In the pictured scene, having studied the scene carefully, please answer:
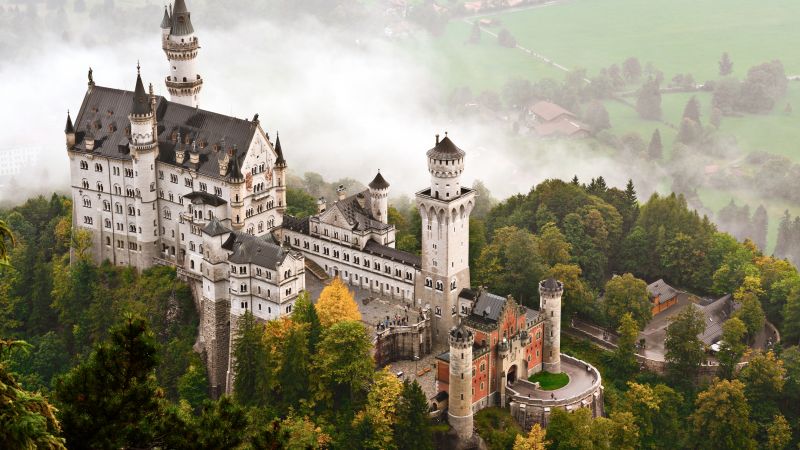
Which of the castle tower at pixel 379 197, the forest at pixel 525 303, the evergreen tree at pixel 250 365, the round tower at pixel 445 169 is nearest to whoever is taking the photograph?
the forest at pixel 525 303

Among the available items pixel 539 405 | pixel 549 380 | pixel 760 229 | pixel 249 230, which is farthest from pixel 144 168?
pixel 760 229

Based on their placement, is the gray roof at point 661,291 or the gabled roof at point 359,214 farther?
the gray roof at point 661,291

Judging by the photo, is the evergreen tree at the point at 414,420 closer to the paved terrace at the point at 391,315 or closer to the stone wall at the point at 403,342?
the paved terrace at the point at 391,315

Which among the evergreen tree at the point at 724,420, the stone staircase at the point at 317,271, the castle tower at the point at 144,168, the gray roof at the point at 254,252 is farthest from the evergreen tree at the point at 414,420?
the castle tower at the point at 144,168

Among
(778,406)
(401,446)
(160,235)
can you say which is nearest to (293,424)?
(401,446)

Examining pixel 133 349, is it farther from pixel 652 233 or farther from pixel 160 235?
pixel 652 233
